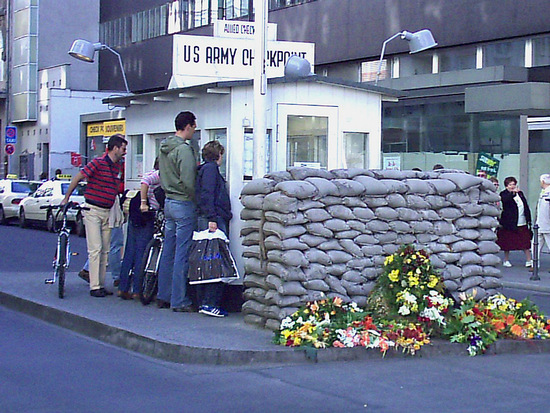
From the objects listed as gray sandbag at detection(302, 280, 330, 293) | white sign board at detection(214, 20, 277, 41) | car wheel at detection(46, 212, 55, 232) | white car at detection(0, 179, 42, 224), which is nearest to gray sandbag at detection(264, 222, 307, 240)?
gray sandbag at detection(302, 280, 330, 293)

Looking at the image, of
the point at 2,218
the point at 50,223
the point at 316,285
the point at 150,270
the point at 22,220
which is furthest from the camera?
the point at 2,218

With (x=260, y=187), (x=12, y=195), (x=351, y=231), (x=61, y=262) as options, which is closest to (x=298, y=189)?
(x=260, y=187)

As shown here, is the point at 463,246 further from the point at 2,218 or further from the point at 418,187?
the point at 2,218

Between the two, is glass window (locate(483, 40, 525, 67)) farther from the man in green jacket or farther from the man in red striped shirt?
the man in green jacket

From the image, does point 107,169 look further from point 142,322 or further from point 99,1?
point 99,1

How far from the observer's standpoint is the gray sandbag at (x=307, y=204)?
9.12 metres

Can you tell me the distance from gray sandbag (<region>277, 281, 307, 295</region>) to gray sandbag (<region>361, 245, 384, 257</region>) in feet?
2.60

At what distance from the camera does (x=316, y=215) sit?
30.1 ft

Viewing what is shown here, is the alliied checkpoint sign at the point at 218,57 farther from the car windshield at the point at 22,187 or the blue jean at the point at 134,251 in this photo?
→ the car windshield at the point at 22,187

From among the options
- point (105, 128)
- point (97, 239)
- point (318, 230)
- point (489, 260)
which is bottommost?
point (489, 260)

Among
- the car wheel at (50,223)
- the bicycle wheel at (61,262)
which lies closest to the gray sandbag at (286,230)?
the bicycle wheel at (61,262)

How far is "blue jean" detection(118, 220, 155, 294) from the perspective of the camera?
1135 centimetres

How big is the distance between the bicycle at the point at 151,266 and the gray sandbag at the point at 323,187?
2.38 meters

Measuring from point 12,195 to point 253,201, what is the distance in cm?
2387
